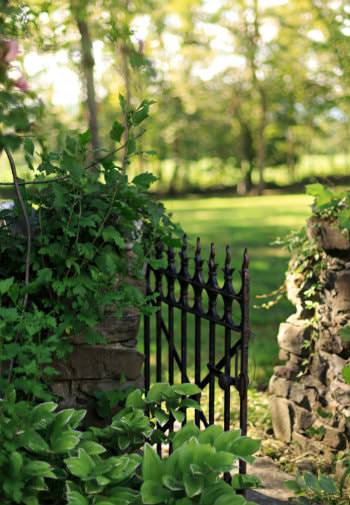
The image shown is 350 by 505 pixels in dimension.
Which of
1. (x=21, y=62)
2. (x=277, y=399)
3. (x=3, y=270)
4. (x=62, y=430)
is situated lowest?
(x=277, y=399)

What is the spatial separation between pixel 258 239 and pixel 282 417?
908 centimetres

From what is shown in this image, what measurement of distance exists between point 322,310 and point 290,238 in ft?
2.16

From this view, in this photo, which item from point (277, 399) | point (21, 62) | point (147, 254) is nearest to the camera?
point (21, 62)

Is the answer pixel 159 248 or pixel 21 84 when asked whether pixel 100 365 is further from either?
pixel 21 84

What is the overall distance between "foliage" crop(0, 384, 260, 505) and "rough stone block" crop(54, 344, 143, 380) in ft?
2.47

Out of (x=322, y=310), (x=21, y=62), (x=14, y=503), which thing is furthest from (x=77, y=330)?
(x=322, y=310)

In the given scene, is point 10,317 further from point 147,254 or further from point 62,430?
point 147,254

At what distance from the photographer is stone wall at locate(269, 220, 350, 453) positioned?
4809mm

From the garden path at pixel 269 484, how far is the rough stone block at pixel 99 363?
3.72 ft

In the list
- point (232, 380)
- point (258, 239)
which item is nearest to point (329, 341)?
point (232, 380)

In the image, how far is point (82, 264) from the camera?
3.72 metres

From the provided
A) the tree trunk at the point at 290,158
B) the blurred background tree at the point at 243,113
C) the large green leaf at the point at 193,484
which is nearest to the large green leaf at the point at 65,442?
the large green leaf at the point at 193,484

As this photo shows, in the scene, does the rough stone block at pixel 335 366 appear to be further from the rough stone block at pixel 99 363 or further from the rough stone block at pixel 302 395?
the rough stone block at pixel 99 363

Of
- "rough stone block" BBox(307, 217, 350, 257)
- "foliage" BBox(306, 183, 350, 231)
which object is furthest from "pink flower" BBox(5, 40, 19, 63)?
"rough stone block" BBox(307, 217, 350, 257)
